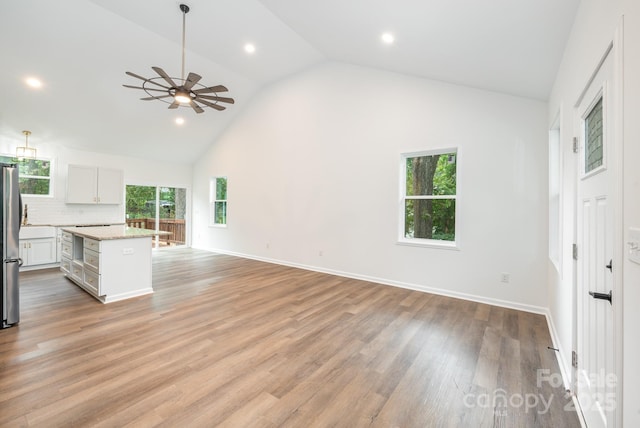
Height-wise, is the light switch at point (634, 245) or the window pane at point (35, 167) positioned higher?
the window pane at point (35, 167)

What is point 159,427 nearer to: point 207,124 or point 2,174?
point 2,174

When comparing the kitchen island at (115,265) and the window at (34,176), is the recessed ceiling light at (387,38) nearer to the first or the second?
the kitchen island at (115,265)

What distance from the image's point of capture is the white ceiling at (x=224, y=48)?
254 cm

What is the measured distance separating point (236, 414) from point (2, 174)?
3.39 meters

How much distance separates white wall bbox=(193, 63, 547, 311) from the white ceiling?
378 mm

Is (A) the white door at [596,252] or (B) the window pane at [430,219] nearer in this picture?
(A) the white door at [596,252]

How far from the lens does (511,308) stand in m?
3.65

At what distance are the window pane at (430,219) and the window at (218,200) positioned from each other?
5.36 meters

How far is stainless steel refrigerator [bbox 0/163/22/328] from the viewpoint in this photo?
9.38ft

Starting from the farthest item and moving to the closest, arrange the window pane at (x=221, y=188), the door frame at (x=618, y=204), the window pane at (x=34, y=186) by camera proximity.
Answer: the window pane at (x=221, y=188)
the window pane at (x=34, y=186)
the door frame at (x=618, y=204)

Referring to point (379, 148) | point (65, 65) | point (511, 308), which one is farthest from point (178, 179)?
point (511, 308)

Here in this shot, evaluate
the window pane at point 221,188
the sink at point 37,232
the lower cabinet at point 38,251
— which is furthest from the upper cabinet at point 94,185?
the window pane at point 221,188

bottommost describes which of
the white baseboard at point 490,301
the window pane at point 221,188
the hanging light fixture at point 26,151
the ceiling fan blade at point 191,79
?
the white baseboard at point 490,301

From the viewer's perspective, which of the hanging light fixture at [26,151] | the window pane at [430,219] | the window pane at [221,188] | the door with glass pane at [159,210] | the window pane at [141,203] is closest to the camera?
the window pane at [430,219]
